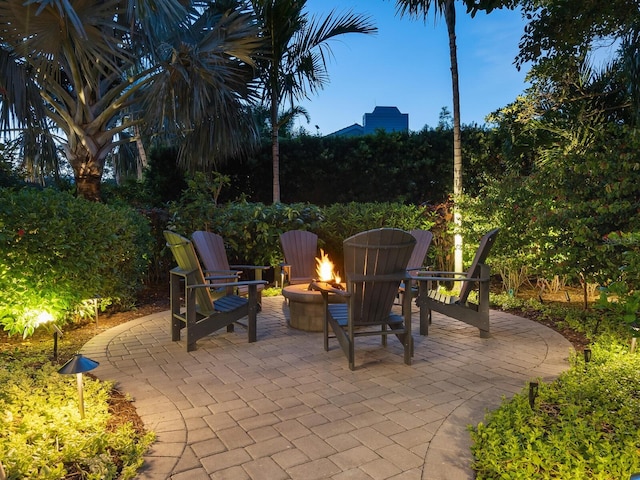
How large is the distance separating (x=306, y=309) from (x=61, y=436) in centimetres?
275

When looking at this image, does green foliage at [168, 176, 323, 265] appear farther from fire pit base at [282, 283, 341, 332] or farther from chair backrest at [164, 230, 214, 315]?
chair backrest at [164, 230, 214, 315]

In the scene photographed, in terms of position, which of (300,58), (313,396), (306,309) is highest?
(300,58)

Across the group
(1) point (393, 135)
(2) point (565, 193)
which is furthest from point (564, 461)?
(1) point (393, 135)

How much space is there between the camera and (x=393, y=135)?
1098cm

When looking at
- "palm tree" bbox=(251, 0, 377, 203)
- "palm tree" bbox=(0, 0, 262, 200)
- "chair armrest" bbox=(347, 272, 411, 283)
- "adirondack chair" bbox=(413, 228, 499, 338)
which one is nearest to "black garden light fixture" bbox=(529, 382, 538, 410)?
"chair armrest" bbox=(347, 272, 411, 283)

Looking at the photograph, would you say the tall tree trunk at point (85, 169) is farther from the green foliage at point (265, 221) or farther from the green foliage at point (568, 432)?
the green foliage at point (568, 432)

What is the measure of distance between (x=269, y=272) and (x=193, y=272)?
13.1 ft

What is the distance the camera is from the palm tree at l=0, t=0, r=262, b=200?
4.93m

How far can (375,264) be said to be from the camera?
365cm

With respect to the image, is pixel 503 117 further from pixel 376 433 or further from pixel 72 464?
pixel 72 464

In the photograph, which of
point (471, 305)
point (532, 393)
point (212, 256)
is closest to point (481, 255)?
point (471, 305)

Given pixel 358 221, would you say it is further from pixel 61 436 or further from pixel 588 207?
pixel 61 436

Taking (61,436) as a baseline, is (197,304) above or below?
above

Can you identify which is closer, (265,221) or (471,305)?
(471,305)
